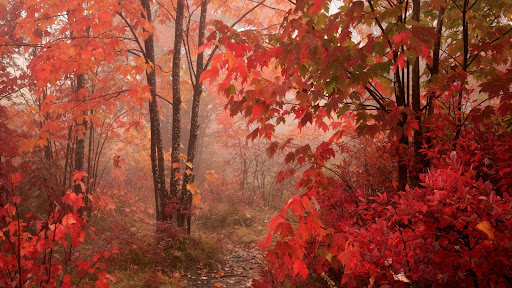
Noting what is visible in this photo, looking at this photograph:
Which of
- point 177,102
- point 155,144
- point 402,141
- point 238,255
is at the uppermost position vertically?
point 177,102

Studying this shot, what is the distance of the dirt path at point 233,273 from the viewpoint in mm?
5770

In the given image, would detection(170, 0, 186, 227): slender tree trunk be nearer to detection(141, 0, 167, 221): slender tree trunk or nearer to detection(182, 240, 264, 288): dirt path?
detection(141, 0, 167, 221): slender tree trunk

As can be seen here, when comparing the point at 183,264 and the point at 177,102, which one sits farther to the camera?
the point at 177,102

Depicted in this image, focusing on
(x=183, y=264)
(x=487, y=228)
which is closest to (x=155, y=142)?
(x=183, y=264)

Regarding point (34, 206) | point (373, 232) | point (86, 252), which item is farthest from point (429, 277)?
point (34, 206)

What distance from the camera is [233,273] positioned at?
20.9ft

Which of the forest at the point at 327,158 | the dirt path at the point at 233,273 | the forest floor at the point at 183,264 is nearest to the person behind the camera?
the forest at the point at 327,158

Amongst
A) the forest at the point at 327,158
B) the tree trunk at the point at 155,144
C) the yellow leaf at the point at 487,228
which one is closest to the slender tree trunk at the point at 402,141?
the forest at the point at 327,158

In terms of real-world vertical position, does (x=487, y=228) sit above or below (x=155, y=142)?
below

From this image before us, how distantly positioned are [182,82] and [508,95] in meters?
6.13

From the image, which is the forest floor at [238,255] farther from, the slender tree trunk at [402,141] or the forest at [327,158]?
the slender tree trunk at [402,141]

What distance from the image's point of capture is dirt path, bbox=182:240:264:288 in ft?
18.9

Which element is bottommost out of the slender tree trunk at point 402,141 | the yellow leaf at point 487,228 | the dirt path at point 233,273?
the dirt path at point 233,273

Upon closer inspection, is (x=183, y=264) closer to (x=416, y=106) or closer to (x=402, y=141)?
(x=402, y=141)
